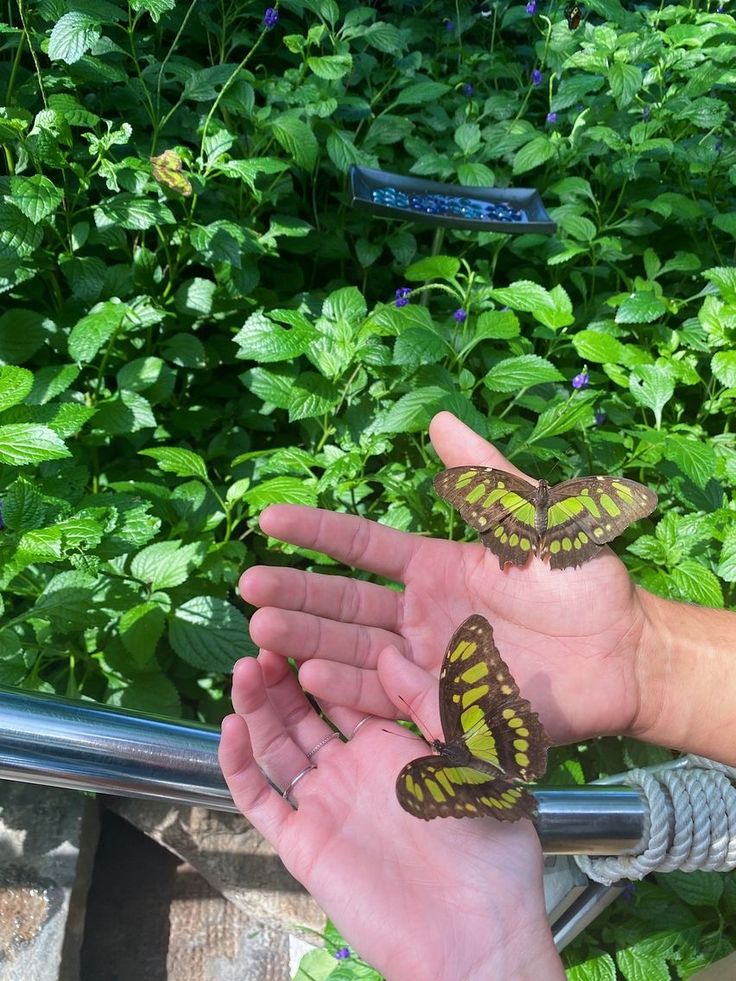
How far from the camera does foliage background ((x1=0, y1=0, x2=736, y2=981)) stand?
1733 mm

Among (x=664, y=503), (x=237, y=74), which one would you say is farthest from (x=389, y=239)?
(x=664, y=503)

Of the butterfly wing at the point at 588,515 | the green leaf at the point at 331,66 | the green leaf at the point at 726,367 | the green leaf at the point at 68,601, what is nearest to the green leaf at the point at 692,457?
the green leaf at the point at 726,367

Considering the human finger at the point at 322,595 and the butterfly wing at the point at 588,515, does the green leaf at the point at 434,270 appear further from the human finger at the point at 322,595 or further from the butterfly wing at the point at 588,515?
the human finger at the point at 322,595

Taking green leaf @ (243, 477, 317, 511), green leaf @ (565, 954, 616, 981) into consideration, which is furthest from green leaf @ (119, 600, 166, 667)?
green leaf @ (565, 954, 616, 981)

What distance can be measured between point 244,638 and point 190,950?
103 centimetres

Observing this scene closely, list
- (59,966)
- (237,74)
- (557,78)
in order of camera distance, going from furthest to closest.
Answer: (557,78) → (237,74) → (59,966)

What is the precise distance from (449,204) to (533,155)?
667 mm

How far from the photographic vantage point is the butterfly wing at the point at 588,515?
4.66 ft

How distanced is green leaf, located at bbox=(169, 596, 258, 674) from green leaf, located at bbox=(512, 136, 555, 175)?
188cm

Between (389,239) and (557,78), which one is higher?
(557,78)

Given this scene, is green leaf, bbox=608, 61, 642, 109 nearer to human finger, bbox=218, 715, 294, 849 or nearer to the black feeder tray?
the black feeder tray

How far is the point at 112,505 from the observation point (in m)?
1.71

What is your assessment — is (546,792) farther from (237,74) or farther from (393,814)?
(237,74)

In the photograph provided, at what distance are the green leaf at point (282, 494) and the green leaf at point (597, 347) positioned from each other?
0.89 m
